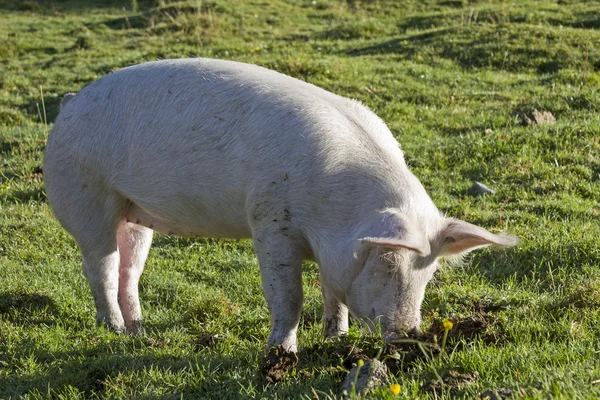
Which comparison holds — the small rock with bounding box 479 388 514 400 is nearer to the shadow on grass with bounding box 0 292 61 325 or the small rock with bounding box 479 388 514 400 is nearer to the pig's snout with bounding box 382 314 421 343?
the pig's snout with bounding box 382 314 421 343

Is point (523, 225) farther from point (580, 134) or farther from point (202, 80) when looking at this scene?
point (202, 80)

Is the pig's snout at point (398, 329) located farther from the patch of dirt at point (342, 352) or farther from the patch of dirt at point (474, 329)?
the patch of dirt at point (474, 329)

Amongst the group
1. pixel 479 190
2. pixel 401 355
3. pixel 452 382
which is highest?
pixel 452 382

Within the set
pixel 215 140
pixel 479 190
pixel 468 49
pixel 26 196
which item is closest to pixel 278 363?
pixel 215 140

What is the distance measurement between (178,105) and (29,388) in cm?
200

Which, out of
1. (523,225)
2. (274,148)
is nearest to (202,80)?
(274,148)

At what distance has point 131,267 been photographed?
571 cm

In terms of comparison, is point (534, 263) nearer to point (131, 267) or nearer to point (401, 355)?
point (401, 355)

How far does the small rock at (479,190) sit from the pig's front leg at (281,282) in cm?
404

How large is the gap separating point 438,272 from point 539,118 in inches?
192

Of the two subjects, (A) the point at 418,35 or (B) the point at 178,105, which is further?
(A) the point at 418,35

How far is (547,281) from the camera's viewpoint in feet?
18.6

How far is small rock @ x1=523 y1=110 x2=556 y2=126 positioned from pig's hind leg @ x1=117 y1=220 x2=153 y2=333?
6008 millimetres

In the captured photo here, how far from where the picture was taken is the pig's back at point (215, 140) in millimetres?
4301
